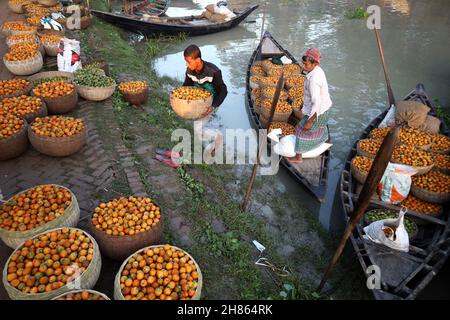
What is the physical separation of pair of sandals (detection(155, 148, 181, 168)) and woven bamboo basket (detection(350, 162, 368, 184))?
3.03 m

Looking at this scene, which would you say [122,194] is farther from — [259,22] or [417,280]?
[259,22]

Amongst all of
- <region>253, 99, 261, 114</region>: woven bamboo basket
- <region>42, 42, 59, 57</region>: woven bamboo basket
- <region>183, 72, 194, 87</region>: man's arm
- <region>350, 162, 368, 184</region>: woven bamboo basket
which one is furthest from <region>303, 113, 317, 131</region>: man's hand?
<region>42, 42, 59, 57</region>: woven bamboo basket

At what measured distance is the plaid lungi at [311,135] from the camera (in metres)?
4.95

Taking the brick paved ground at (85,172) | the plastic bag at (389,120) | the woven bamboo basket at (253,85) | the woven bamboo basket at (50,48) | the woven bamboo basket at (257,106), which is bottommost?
the brick paved ground at (85,172)

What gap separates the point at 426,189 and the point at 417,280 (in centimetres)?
170

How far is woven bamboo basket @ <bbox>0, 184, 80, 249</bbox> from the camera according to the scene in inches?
125

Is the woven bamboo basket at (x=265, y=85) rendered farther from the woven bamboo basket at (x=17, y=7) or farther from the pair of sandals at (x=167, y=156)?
the woven bamboo basket at (x=17, y=7)

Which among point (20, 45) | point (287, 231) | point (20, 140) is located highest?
point (20, 45)

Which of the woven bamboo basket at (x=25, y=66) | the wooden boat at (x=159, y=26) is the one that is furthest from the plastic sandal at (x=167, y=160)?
the wooden boat at (x=159, y=26)

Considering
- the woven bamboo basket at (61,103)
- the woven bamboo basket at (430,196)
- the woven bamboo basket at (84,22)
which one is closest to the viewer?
the woven bamboo basket at (430,196)

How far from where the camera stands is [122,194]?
15.2 feet

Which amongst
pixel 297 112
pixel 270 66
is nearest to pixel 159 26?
pixel 270 66

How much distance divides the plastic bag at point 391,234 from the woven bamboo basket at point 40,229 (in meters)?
3.81

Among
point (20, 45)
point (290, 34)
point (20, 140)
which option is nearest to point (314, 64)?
point (20, 140)
